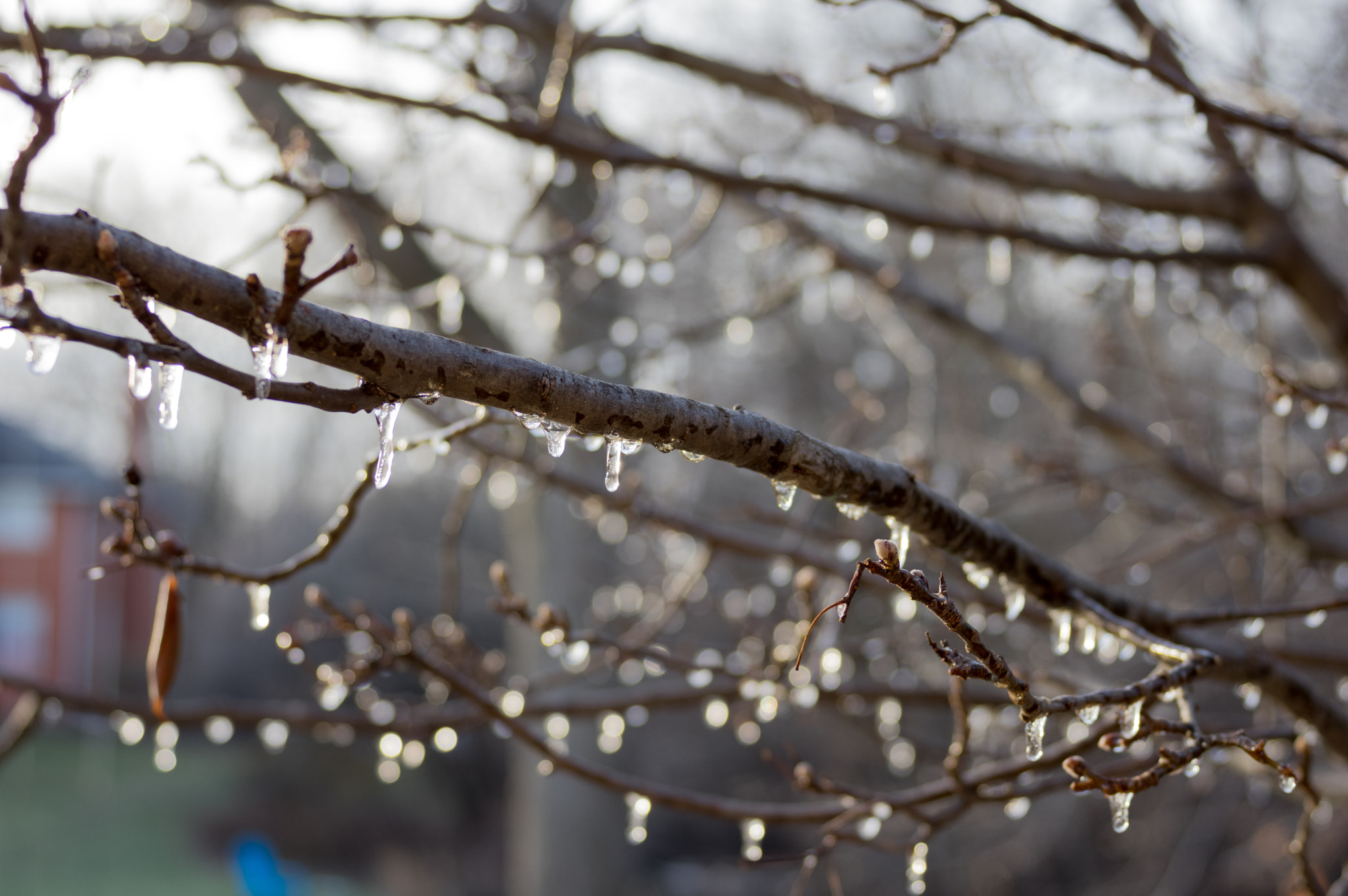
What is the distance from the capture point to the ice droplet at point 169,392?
1.00 m

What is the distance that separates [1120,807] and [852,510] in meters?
0.53

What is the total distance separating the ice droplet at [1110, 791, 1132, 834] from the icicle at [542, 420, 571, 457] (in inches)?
31.3

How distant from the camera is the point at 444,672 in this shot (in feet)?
5.57

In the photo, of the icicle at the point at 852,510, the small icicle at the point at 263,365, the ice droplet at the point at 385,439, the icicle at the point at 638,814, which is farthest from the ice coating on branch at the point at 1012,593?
the small icicle at the point at 263,365

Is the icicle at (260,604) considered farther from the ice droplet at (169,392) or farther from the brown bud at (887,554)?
the brown bud at (887,554)

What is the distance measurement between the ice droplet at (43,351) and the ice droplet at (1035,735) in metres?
1.09

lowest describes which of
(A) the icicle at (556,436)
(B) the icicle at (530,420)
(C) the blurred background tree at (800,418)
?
(C) the blurred background tree at (800,418)

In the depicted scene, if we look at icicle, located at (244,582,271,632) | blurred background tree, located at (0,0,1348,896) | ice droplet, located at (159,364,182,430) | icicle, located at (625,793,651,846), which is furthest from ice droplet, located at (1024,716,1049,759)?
icicle, located at (244,582,271,632)

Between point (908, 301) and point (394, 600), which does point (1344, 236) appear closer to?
point (908, 301)

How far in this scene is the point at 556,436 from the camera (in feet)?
4.00

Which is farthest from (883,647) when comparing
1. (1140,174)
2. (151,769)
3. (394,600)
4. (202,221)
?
(151,769)

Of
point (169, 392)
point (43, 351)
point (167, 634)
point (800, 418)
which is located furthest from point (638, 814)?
point (800, 418)

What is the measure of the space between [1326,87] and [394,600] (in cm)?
1420

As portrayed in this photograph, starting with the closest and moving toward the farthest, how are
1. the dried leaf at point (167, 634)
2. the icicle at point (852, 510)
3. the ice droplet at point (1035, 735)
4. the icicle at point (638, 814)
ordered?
1. the ice droplet at point (1035, 735)
2. the icicle at point (852, 510)
3. the dried leaf at point (167, 634)
4. the icicle at point (638, 814)
